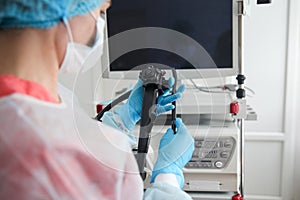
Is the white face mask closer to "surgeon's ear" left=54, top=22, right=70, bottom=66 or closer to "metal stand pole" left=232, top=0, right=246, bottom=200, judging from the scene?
"surgeon's ear" left=54, top=22, right=70, bottom=66

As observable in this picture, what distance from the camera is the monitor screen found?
1.29 meters

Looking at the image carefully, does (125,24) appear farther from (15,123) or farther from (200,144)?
(15,123)

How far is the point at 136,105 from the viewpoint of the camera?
1.19 m

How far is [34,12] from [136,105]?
2.20 feet

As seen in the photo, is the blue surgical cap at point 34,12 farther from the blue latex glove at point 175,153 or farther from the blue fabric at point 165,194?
the blue latex glove at point 175,153

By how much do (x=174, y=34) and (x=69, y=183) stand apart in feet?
3.01

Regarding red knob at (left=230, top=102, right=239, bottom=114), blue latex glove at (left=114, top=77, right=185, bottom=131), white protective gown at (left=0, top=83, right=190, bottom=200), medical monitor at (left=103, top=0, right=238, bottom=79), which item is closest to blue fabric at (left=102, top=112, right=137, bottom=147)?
blue latex glove at (left=114, top=77, right=185, bottom=131)

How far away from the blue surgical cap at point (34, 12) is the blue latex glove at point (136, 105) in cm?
57

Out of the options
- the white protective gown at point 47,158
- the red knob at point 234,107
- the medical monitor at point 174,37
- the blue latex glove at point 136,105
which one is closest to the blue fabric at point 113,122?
the blue latex glove at point 136,105

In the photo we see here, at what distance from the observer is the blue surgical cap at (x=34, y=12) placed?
551 millimetres

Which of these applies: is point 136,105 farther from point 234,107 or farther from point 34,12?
point 34,12

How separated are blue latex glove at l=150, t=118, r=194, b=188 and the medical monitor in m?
0.34

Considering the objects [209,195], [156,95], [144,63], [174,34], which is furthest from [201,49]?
[209,195]

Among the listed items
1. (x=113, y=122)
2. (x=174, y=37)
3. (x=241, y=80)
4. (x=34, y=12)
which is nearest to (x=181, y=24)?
(x=174, y=37)
